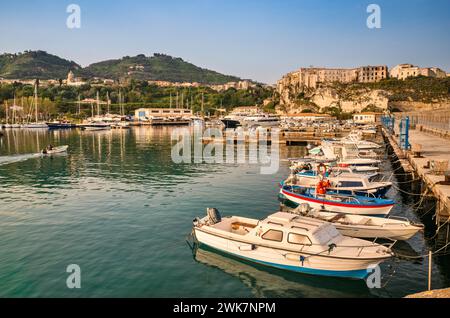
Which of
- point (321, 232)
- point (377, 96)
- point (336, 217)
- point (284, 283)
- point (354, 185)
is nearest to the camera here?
point (284, 283)

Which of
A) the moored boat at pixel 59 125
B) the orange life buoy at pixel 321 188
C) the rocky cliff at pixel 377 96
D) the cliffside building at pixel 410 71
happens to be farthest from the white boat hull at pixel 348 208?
the cliffside building at pixel 410 71

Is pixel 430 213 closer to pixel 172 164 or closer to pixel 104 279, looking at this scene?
pixel 104 279

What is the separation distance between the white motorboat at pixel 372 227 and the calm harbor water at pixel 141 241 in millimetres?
905

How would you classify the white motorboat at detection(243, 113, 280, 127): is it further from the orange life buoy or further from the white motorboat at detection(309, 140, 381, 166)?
the orange life buoy

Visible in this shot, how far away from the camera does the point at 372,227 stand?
20.8 m

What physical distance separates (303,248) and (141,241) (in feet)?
31.5

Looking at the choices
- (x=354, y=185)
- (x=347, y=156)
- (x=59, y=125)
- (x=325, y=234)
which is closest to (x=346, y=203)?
(x=354, y=185)

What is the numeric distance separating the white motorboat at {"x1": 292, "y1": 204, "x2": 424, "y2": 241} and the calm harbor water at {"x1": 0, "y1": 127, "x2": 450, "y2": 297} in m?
0.91

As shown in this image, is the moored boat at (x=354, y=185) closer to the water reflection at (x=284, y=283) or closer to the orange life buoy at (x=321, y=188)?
the orange life buoy at (x=321, y=188)

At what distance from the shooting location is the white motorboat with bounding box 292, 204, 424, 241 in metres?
20.4

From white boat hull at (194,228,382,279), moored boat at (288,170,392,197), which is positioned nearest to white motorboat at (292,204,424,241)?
white boat hull at (194,228,382,279)

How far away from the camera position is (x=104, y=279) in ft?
55.0

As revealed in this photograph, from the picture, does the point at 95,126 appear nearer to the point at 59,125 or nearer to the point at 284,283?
the point at 59,125
